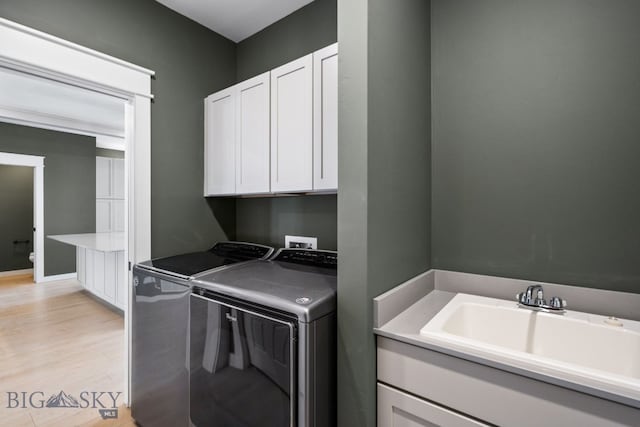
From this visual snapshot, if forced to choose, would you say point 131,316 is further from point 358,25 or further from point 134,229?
point 358,25

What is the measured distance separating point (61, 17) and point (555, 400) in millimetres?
2588

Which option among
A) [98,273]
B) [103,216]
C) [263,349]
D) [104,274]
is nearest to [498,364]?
[263,349]

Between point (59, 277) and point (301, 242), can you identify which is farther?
point (59, 277)

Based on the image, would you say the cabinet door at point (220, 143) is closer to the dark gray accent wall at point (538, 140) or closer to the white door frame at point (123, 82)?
the white door frame at point (123, 82)

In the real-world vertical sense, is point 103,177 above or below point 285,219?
above

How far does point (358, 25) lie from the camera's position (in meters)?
1.04

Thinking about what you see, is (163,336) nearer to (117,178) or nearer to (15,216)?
(117,178)

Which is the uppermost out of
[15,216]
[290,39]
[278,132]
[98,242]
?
[290,39]

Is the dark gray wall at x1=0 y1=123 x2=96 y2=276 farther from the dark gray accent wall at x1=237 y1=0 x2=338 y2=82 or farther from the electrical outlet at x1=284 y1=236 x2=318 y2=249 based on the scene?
the electrical outlet at x1=284 y1=236 x2=318 y2=249

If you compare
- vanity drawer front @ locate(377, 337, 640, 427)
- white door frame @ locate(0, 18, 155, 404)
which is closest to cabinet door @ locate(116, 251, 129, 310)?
white door frame @ locate(0, 18, 155, 404)

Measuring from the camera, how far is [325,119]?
59.5 inches

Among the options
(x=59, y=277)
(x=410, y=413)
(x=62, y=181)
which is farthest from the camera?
(x=62, y=181)

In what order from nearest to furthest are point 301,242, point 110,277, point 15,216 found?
point 301,242
point 110,277
point 15,216

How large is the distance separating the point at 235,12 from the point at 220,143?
90 cm
